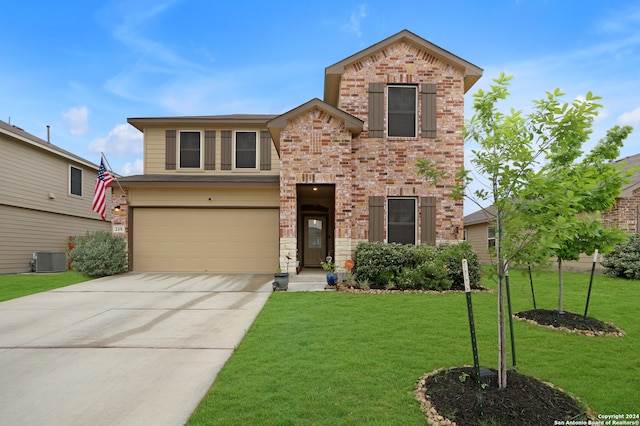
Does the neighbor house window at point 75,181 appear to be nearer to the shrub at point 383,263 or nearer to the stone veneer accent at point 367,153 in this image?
the stone veneer accent at point 367,153

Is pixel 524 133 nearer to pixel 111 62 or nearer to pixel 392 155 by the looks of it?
pixel 392 155

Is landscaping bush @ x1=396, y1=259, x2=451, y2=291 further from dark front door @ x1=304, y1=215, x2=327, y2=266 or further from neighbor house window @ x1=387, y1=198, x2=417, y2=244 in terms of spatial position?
dark front door @ x1=304, y1=215, x2=327, y2=266

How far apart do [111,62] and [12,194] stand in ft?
39.7

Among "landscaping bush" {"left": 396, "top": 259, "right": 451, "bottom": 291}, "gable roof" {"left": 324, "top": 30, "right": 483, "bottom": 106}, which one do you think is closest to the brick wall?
"gable roof" {"left": 324, "top": 30, "right": 483, "bottom": 106}

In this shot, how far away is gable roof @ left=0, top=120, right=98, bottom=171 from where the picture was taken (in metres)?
14.1

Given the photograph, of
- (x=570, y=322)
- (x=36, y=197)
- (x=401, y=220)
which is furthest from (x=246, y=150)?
(x=570, y=322)

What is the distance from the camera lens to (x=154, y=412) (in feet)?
10.8

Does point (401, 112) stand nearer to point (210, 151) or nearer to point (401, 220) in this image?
point (401, 220)

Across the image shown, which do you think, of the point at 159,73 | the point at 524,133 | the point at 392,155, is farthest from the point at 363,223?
the point at 159,73

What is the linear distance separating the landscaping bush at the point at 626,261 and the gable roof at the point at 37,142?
22.7 metres

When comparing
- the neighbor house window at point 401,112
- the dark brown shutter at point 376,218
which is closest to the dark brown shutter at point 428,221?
the dark brown shutter at point 376,218

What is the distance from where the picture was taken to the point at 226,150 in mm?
14641

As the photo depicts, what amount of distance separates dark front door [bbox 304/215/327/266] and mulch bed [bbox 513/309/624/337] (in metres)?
9.03

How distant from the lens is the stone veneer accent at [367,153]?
10602 millimetres
